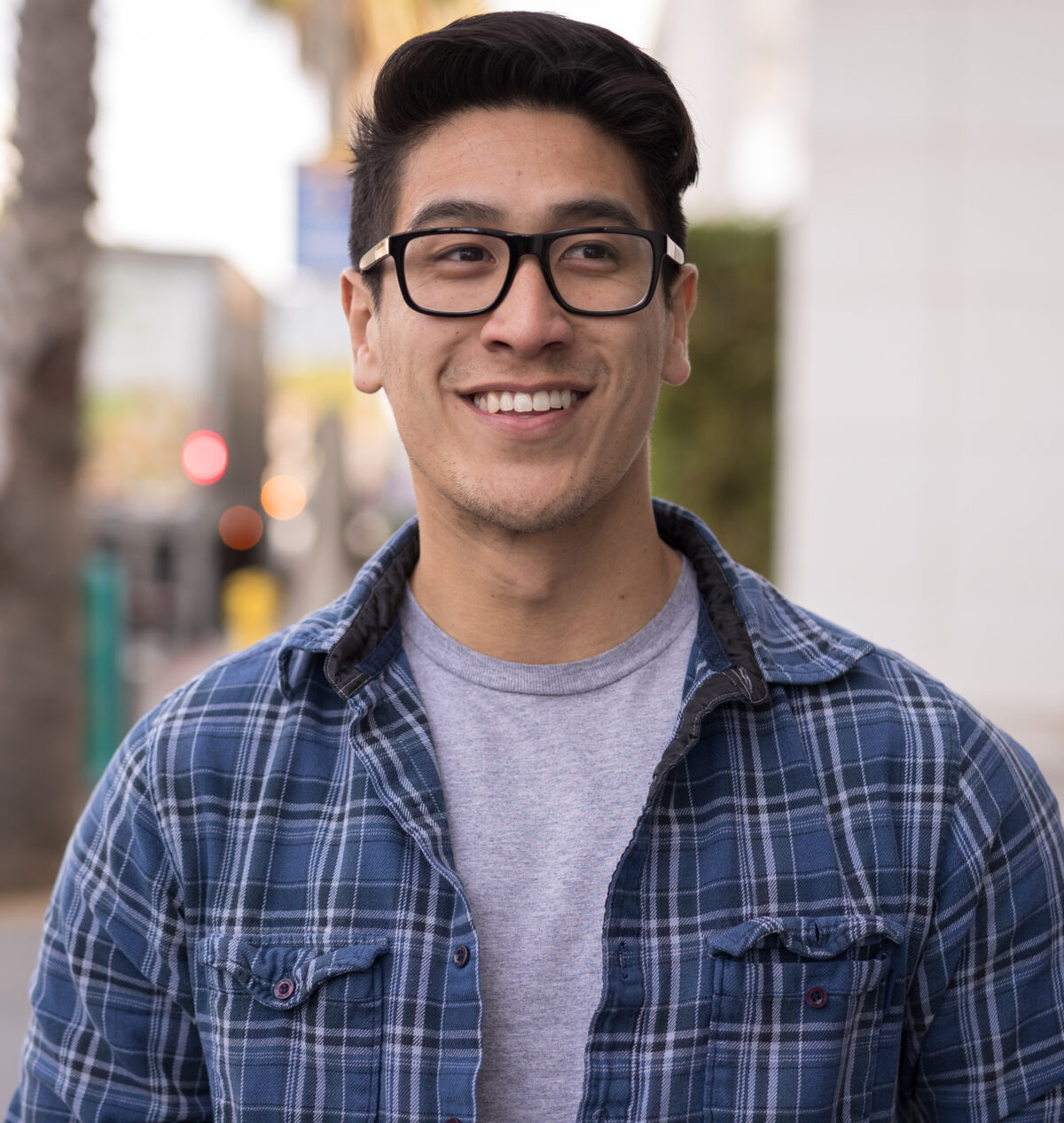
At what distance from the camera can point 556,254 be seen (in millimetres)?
2053

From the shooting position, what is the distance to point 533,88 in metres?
2.13

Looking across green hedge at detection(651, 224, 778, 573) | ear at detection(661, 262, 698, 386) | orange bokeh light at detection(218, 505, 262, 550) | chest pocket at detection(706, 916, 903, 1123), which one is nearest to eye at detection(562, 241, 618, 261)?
ear at detection(661, 262, 698, 386)

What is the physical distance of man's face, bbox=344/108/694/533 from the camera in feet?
6.72

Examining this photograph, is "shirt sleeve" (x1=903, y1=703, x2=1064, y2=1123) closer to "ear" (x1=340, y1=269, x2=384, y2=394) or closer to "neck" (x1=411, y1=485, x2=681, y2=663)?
"neck" (x1=411, y1=485, x2=681, y2=663)

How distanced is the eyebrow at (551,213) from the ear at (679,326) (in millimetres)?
207

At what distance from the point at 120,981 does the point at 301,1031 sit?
311mm

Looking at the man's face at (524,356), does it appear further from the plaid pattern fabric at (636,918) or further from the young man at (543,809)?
the plaid pattern fabric at (636,918)

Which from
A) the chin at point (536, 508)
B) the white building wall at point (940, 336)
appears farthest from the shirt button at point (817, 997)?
the white building wall at point (940, 336)

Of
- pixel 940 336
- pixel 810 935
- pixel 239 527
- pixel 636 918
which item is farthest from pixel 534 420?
pixel 239 527

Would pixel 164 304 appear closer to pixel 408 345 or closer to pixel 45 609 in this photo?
pixel 45 609

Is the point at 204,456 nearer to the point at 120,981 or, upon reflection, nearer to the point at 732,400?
the point at 732,400

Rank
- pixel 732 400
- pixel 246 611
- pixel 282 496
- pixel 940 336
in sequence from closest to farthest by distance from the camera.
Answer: pixel 940 336, pixel 732 400, pixel 246 611, pixel 282 496

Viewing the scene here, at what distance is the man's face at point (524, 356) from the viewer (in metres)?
2.05

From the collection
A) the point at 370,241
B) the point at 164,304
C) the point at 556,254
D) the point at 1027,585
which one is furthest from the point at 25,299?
the point at 164,304
